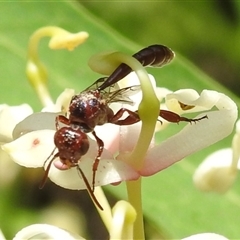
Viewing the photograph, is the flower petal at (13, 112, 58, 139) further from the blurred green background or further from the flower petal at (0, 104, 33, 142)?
the blurred green background

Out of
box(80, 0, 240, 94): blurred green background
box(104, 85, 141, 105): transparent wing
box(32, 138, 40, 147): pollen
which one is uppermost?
box(104, 85, 141, 105): transparent wing

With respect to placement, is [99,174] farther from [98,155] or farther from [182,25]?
[182,25]

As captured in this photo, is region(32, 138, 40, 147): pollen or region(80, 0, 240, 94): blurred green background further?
region(80, 0, 240, 94): blurred green background

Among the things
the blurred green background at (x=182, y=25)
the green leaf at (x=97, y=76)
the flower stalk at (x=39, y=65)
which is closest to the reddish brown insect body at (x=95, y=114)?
the flower stalk at (x=39, y=65)

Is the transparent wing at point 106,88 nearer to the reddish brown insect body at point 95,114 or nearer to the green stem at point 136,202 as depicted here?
the reddish brown insect body at point 95,114

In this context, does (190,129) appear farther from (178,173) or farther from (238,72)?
(238,72)

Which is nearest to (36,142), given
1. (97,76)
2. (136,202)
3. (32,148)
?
(32,148)

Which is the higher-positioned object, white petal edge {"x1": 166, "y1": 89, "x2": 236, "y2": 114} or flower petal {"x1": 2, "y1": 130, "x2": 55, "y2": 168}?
white petal edge {"x1": 166, "y1": 89, "x2": 236, "y2": 114}

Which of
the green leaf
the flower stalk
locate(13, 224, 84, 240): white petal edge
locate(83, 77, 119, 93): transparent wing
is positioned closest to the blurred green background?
the green leaf
